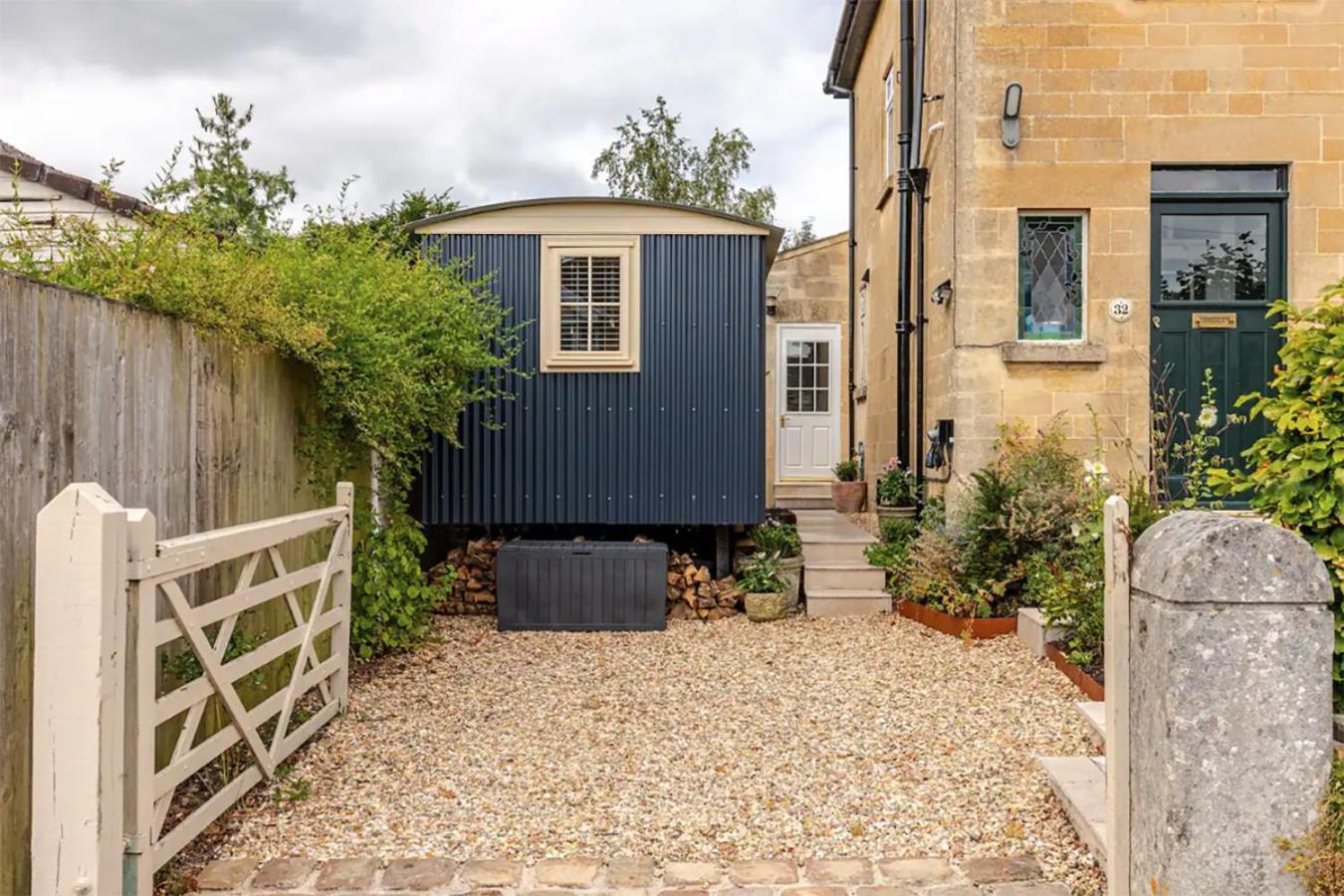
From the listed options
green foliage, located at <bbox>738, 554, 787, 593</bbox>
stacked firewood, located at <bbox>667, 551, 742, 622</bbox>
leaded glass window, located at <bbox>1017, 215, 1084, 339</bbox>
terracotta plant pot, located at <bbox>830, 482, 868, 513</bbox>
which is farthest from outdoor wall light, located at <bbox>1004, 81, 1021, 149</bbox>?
terracotta plant pot, located at <bbox>830, 482, 868, 513</bbox>

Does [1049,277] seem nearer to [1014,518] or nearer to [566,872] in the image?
[1014,518]

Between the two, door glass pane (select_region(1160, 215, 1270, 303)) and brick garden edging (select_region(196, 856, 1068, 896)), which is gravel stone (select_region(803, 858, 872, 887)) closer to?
brick garden edging (select_region(196, 856, 1068, 896))

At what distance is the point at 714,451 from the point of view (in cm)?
713

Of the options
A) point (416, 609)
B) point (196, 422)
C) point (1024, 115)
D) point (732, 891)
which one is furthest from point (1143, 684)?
point (1024, 115)

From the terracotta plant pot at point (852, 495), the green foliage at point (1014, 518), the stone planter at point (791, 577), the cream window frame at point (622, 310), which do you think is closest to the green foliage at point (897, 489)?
the stone planter at point (791, 577)

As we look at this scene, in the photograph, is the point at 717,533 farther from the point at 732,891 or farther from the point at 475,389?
the point at 732,891

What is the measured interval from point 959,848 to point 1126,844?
714 mm

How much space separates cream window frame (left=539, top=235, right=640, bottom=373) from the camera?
7113 millimetres

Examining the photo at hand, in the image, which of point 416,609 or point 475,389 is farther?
point 475,389

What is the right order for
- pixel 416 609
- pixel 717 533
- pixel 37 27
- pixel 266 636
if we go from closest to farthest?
pixel 266 636, pixel 416 609, pixel 717 533, pixel 37 27

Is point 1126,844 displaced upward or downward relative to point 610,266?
Result: downward

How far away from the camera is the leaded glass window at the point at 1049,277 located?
705 cm

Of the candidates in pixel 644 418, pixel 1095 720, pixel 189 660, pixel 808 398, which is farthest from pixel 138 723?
pixel 808 398

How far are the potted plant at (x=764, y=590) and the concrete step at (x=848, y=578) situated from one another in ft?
1.00
